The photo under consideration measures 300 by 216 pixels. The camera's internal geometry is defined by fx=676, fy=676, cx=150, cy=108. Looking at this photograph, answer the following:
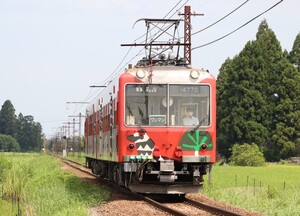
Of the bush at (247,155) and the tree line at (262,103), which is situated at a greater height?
the tree line at (262,103)

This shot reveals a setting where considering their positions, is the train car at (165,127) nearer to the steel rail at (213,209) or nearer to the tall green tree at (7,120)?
the steel rail at (213,209)

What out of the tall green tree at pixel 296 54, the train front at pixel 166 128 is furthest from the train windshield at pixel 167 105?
the tall green tree at pixel 296 54

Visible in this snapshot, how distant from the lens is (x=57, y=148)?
140250 mm

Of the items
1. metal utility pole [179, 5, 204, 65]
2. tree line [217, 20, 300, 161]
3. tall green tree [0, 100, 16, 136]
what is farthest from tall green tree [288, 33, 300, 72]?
tall green tree [0, 100, 16, 136]

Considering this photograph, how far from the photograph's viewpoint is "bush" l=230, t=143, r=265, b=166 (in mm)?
55812

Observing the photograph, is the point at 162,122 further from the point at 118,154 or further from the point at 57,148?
the point at 57,148

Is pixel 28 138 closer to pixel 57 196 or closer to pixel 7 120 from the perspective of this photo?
pixel 7 120

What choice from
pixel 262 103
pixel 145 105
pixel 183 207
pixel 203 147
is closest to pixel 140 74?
pixel 145 105

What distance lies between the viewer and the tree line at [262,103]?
60.8 metres

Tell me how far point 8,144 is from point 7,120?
18746 millimetres

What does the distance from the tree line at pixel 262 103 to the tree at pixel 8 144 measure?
373 feet

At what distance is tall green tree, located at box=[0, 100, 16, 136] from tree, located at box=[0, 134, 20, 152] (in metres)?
11.0

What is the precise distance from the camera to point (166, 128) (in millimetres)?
17016

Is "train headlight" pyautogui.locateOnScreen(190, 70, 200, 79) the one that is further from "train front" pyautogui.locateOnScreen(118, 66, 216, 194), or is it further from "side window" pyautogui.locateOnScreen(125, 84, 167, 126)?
"side window" pyautogui.locateOnScreen(125, 84, 167, 126)
